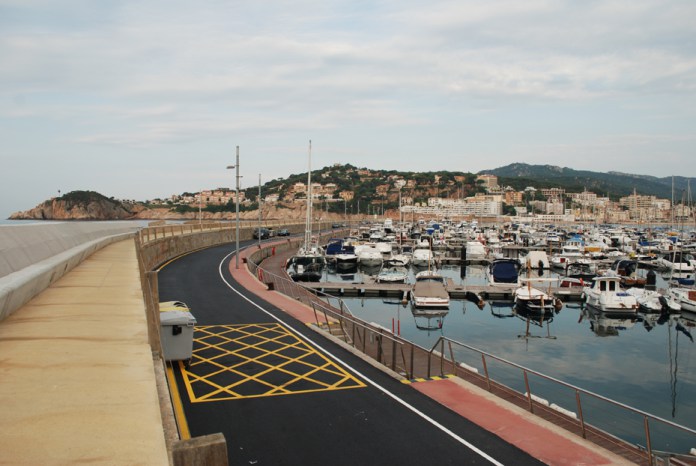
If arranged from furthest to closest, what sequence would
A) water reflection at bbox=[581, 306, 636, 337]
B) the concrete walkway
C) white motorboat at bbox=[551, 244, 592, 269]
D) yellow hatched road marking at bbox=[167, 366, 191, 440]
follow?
white motorboat at bbox=[551, 244, 592, 269] → water reflection at bbox=[581, 306, 636, 337] → yellow hatched road marking at bbox=[167, 366, 191, 440] → the concrete walkway

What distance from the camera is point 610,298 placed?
4191 centimetres

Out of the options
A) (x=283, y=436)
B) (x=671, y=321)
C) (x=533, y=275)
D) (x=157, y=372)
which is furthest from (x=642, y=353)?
(x=533, y=275)

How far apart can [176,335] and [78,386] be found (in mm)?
7584

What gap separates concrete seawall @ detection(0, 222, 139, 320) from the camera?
1309cm

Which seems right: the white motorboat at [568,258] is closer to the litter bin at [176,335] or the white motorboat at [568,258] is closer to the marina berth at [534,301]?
the marina berth at [534,301]

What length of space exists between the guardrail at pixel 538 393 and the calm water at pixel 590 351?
0.11 m

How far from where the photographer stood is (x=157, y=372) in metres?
10.9

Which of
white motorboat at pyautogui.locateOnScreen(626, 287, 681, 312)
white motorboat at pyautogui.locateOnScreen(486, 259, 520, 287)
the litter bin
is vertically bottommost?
white motorboat at pyautogui.locateOnScreen(626, 287, 681, 312)

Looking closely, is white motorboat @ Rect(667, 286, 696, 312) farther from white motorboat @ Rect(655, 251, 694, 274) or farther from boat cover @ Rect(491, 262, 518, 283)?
boat cover @ Rect(491, 262, 518, 283)

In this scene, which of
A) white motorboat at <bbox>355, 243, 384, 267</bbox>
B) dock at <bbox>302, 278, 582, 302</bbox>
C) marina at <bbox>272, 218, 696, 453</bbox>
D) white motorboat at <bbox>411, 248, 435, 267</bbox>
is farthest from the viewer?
white motorboat at <bbox>355, 243, 384, 267</bbox>

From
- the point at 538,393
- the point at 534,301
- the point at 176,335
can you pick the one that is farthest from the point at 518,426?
the point at 534,301

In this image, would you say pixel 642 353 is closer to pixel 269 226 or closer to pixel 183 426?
pixel 183 426

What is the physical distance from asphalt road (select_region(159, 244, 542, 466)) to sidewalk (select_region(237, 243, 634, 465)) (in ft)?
1.16

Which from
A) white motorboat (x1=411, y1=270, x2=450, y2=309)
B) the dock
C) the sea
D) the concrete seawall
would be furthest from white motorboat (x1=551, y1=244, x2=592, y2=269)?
the concrete seawall
